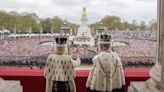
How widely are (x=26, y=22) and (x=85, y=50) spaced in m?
1.49

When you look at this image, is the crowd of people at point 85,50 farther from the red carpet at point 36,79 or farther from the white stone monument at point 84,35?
the red carpet at point 36,79

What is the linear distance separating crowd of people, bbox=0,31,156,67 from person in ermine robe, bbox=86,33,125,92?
121 inches

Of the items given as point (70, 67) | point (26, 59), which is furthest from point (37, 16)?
point (70, 67)

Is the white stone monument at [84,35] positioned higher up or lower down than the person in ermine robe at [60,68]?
higher up

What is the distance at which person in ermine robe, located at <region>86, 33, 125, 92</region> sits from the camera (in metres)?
3.50

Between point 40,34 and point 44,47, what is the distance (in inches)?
12.4

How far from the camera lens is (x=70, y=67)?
3807mm

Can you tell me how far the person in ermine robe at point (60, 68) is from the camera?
3.76 meters

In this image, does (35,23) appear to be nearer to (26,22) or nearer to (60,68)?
(26,22)

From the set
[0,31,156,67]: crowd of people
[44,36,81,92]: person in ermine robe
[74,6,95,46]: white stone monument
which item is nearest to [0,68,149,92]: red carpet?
[44,36,81,92]: person in ermine robe

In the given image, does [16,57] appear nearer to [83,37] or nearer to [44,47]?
[44,47]

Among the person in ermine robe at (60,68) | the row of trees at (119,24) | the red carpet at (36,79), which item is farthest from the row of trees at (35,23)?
the person in ermine robe at (60,68)

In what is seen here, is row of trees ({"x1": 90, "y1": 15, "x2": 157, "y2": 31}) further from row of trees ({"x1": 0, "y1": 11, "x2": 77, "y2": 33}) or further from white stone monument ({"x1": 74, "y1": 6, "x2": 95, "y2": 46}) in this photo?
row of trees ({"x1": 0, "y1": 11, "x2": 77, "y2": 33})

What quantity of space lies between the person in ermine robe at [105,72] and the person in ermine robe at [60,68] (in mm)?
323
